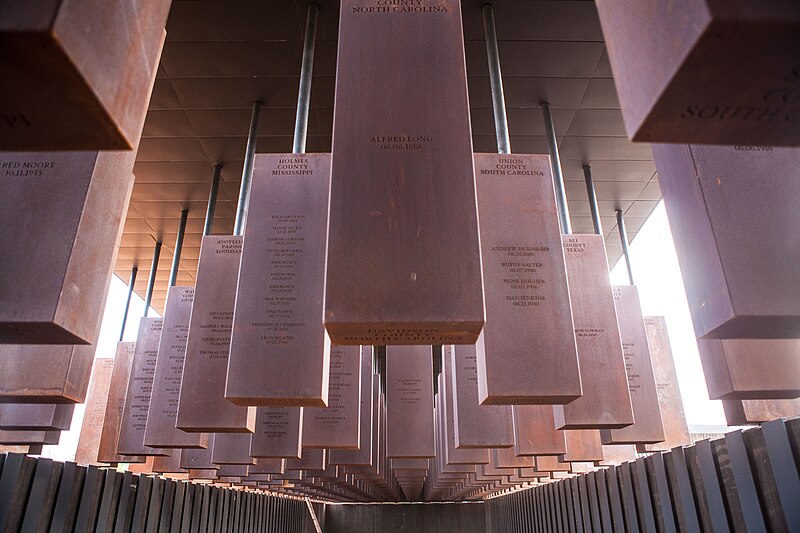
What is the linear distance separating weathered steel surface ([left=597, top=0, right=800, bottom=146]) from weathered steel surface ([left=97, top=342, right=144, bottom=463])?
5.11m

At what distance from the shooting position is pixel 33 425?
11.3ft

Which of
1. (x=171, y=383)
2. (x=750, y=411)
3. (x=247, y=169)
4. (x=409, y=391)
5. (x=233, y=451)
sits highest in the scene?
(x=247, y=169)

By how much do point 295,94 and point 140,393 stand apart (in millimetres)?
2738

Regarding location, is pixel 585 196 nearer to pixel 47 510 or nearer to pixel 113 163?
pixel 113 163

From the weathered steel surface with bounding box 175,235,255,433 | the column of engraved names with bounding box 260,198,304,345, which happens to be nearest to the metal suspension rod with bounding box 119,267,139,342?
the weathered steel surface with bounding box 175,235,255,433

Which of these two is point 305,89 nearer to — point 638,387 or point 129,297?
point 638,387

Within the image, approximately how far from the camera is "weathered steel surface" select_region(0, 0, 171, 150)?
0.82 m

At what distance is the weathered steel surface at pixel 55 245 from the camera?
1556 millimetres

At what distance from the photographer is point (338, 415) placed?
11.4ft

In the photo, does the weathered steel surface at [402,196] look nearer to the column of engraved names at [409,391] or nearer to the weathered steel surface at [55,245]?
the weathered steel surface at [55,245]

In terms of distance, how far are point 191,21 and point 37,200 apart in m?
2.63

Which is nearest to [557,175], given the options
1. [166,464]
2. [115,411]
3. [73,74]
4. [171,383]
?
[171,383]

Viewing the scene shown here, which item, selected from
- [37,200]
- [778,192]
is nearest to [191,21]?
[37,200]

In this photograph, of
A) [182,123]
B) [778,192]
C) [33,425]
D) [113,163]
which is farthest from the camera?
[182,123]
